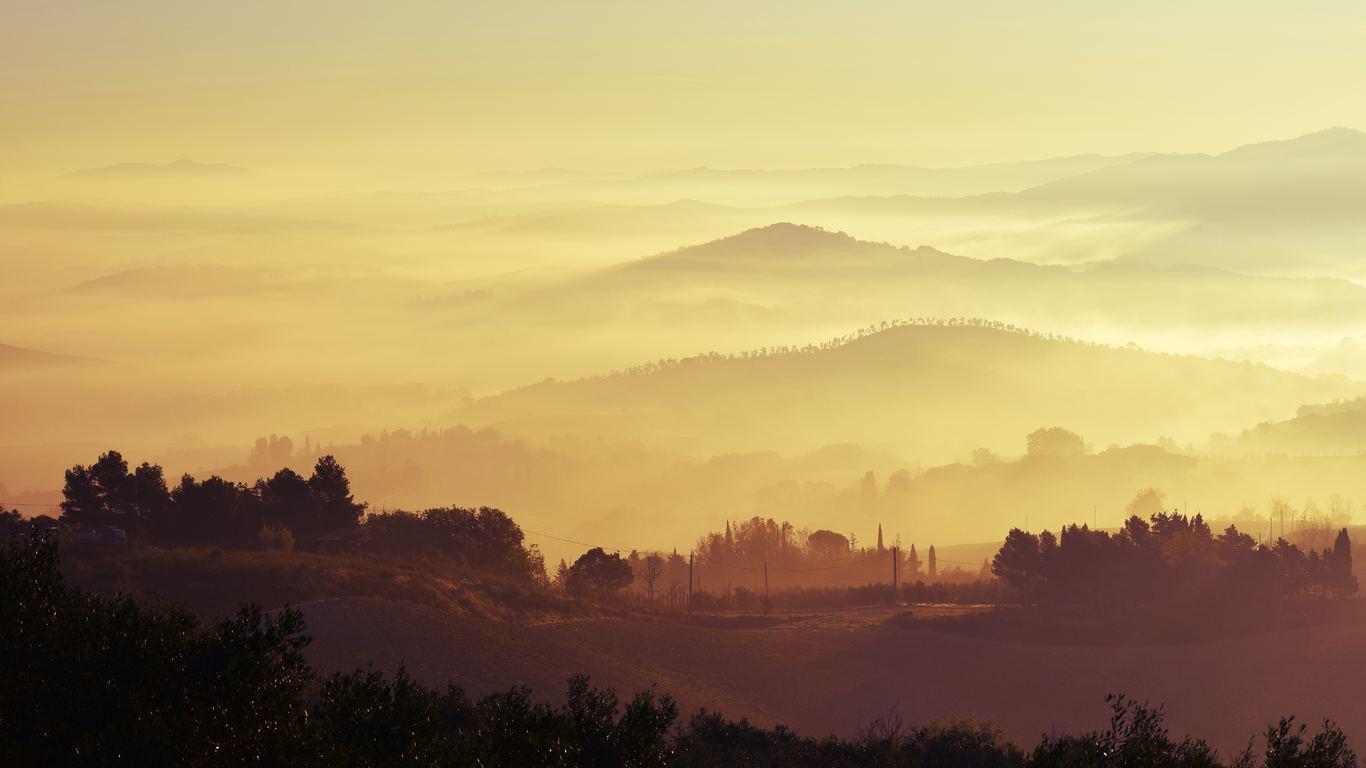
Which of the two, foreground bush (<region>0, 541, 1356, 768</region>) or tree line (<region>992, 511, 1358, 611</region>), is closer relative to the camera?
foreground bush (<region>0, 541, 1356, 768</region>)

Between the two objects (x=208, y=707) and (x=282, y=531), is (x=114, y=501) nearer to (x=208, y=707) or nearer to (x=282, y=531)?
(x=282, y=531)

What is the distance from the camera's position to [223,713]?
39.2m

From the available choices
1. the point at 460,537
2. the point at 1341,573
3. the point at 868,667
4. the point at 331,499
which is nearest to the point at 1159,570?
the point at 1341,573

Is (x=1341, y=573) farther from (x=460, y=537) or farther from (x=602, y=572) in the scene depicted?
(x=460, y=537)

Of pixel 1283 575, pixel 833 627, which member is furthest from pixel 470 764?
pixel 1283 575

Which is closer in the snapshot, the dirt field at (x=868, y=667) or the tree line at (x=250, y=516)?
the dirt field at (x=868, y=667)

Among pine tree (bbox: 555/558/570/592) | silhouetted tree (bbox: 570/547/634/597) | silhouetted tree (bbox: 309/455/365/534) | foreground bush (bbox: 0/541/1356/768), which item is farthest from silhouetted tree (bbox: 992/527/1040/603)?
foreground bush (bbox: 0/541/1356/768)

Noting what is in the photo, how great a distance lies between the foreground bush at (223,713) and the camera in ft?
122

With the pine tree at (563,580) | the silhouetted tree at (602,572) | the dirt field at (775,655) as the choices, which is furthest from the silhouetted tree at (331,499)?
the silhouetted tree at (602,572)

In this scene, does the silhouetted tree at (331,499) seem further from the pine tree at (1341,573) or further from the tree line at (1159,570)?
the pine tree at (1341,573)

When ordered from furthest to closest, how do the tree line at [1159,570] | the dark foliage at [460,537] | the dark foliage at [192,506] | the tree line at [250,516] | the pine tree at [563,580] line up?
1. the tree line at [1159,570]
2. the pine tree at [563,580]
3. the dark foliage at [460,537]
4. the dark foliage at [192,506]
5. the tree line at [250,516]

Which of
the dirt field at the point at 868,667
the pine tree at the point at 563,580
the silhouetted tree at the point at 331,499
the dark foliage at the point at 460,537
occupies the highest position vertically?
the silhouetted tree at the point at 331,499

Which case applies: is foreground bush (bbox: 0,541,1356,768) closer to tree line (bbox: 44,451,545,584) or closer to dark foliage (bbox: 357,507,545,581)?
tree line (bbox: 44,451,545,584)

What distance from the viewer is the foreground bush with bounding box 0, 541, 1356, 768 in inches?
1469
